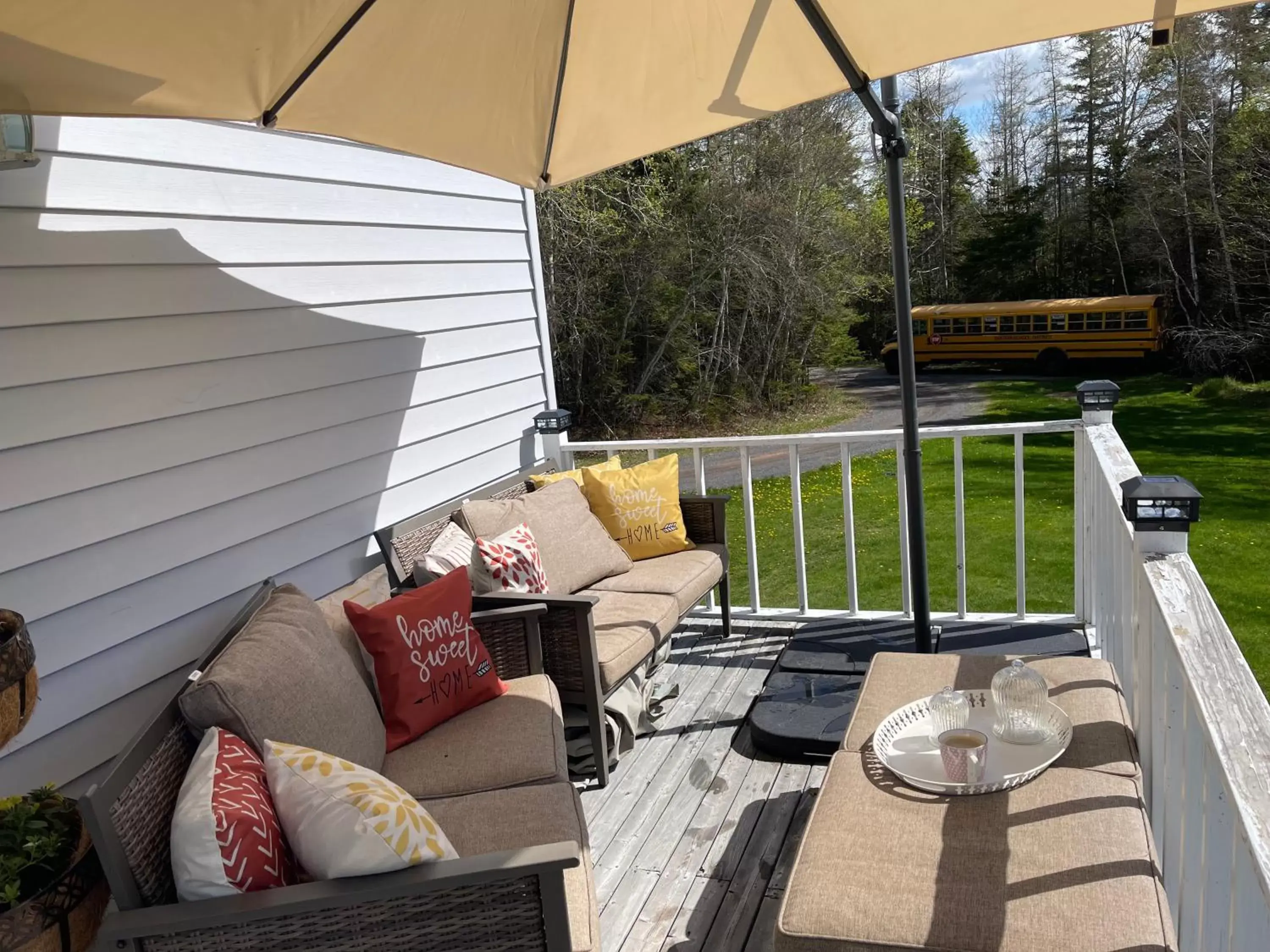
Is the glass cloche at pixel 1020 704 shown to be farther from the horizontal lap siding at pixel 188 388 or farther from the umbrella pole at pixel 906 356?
the horizontal lap siding at pixel 188 388

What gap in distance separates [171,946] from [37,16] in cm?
149

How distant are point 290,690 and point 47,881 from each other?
0.54m

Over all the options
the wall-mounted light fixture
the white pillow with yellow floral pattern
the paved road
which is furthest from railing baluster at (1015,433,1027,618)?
the wall-mounted light fixture

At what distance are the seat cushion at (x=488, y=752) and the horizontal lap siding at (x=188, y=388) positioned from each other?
72 cm

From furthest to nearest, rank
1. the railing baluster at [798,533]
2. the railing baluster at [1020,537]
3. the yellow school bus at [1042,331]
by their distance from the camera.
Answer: the yellow school bus at [1042,331] → the railing baluster at [798,533] → the railing baluster at [1020,537]

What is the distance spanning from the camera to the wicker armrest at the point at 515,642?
2.88m

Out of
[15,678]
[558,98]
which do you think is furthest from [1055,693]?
[15,678]

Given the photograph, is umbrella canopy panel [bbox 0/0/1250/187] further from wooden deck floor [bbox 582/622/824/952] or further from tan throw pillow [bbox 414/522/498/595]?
wooden deck floor [bbox 582/622/824/952]

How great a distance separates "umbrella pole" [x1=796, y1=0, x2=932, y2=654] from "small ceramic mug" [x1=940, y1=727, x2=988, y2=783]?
0.91 m

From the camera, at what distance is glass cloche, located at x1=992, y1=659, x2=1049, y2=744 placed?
205cm

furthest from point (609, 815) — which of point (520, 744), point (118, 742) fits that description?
point (118, 742)

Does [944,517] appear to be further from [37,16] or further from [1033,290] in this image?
[1033,290]

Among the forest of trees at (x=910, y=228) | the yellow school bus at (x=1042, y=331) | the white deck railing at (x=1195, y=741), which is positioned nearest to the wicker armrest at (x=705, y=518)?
the white deck railing at (x=1195, y=741)

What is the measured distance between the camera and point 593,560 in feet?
12.2
